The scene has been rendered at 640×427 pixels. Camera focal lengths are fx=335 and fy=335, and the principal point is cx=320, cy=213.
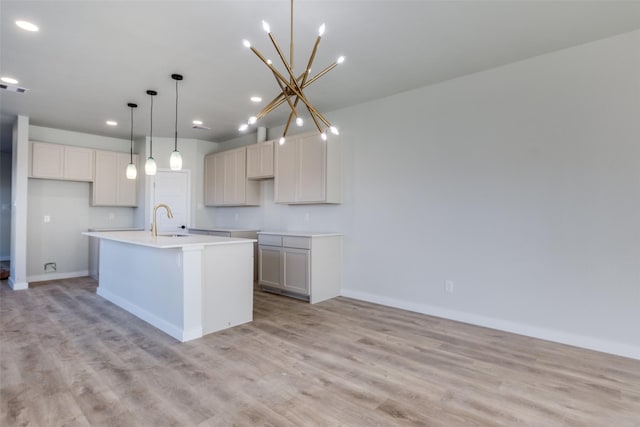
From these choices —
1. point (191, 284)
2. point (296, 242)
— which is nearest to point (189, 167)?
point (296, 242)

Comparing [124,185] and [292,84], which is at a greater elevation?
[292,84]

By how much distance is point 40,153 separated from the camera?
5539 mm

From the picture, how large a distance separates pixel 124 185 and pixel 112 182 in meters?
0.21

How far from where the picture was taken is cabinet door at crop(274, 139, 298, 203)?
5.02 m

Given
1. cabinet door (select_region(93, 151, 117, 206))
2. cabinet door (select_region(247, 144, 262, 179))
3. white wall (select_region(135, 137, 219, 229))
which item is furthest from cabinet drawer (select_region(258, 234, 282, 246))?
cabinet door (select_region(93, 151, 117, 206))

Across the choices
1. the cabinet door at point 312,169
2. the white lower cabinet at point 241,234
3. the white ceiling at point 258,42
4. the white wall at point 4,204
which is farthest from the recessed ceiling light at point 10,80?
the white wall at point 4,204

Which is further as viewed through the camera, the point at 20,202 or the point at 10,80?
the point at 20,202

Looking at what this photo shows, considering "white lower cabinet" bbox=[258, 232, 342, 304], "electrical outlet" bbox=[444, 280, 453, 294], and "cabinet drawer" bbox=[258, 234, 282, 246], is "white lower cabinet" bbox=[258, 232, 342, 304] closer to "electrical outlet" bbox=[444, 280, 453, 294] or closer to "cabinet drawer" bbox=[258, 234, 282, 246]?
"cabinet drawer" bbox=[258, 234, 282, 246]

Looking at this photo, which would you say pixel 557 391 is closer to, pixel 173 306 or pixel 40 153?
pixel 173 306

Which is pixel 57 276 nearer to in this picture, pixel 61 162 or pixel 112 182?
pixel 112 182

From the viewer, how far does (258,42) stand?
9.86 feet

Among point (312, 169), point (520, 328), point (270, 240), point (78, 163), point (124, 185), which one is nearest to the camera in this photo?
point (520, 328)

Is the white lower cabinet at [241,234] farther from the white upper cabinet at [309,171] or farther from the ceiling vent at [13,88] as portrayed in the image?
the ceiling vent at [13,88]

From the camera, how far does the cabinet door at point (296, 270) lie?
443 cm
